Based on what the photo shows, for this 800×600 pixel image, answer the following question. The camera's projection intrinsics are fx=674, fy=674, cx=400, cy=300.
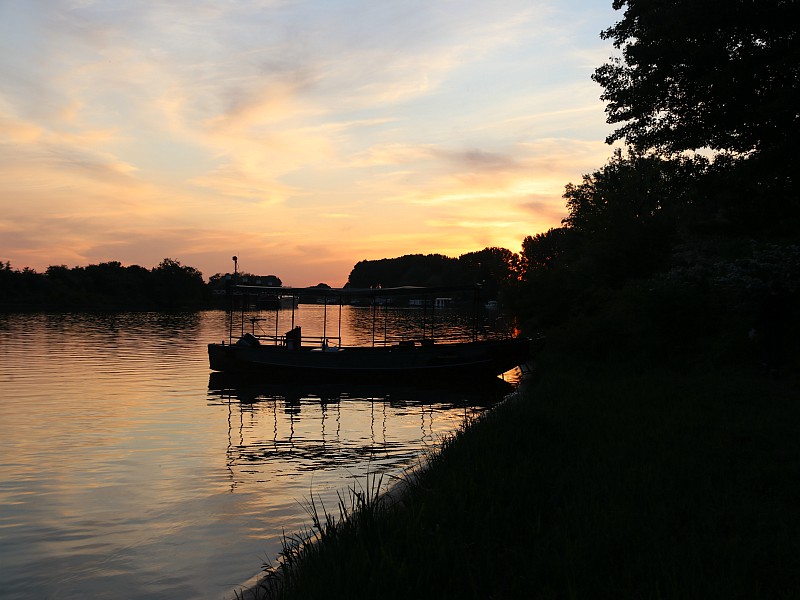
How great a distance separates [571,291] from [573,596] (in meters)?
36.0

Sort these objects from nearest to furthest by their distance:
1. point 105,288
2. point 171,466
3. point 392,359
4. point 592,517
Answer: point 592,517
point 171,466
point 392,359
point 105,288

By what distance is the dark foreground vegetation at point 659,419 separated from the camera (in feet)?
21.3

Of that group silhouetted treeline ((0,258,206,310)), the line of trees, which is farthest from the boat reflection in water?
silhouetted treeline ((0,258,206,310))

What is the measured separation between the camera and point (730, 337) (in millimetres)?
22344

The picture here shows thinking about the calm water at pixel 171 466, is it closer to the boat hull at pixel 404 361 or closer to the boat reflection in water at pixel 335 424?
the boat reflection in water at pixel 335 424

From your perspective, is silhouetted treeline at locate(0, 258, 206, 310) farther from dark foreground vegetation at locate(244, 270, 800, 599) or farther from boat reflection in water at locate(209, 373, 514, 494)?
dark foreground vegetation at locate(244, 270, 800, 599)

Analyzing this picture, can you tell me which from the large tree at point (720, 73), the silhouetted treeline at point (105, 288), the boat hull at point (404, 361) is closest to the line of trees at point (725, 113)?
the large tree at point (720, 73)

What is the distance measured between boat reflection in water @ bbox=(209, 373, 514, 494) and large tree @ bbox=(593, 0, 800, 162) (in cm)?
1082

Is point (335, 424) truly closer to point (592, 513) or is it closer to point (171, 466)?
point (171, 466)

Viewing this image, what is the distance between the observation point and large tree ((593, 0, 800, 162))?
17.0 meters

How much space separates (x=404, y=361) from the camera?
112ft

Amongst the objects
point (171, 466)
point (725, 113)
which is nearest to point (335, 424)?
point (171, 466)

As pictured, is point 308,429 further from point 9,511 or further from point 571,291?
point 571,291

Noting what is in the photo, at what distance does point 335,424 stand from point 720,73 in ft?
51.4
